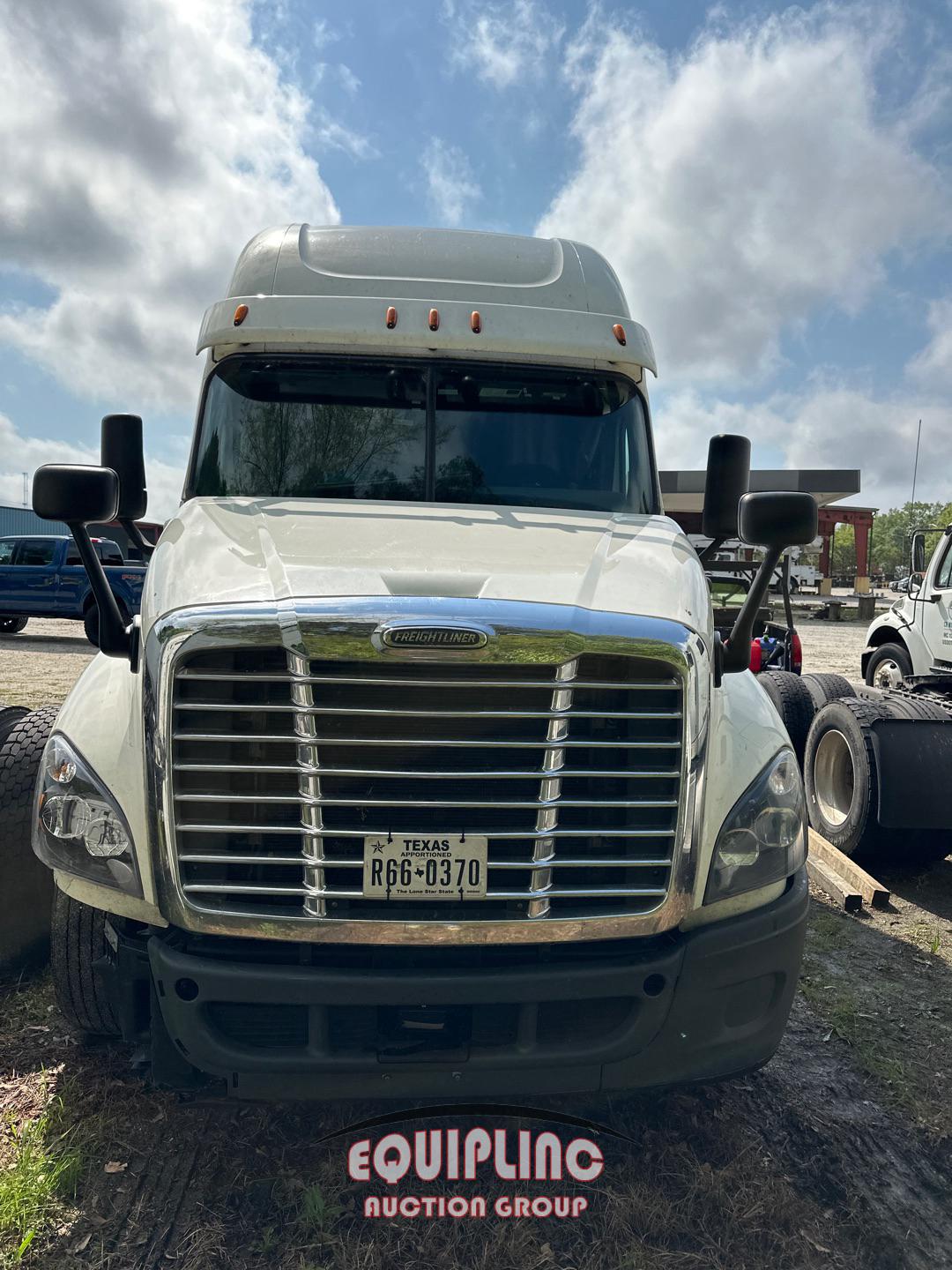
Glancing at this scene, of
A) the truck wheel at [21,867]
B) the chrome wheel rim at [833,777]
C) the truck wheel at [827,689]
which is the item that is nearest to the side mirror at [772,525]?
the truck wheel at [21,867]

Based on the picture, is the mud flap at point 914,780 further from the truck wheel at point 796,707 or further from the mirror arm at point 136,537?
the mirror arm at point 136,537

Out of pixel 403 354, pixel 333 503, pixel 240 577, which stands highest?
pixel 403 354

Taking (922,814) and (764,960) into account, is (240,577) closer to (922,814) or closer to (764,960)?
(764,960)

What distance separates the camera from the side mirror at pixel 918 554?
795cm

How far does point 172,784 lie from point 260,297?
237cm

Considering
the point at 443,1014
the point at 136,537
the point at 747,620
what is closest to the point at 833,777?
the point at 747,620

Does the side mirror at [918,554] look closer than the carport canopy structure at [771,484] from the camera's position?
Yes

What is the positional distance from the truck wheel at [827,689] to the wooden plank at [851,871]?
1028 mm

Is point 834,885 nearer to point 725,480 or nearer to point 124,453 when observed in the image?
point 725,480

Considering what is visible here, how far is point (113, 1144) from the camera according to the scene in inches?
112

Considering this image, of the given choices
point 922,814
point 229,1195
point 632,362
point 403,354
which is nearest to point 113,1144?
point 229,1195

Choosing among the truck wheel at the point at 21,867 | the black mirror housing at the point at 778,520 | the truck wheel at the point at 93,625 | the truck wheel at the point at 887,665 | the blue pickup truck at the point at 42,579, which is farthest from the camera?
the blue pickup truck at the point at 42,579

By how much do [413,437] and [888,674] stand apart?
6304mm

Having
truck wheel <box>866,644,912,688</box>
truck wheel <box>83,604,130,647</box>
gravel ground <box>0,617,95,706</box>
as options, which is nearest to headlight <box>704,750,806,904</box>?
truck wheel <box>83,604,130,647</box>
